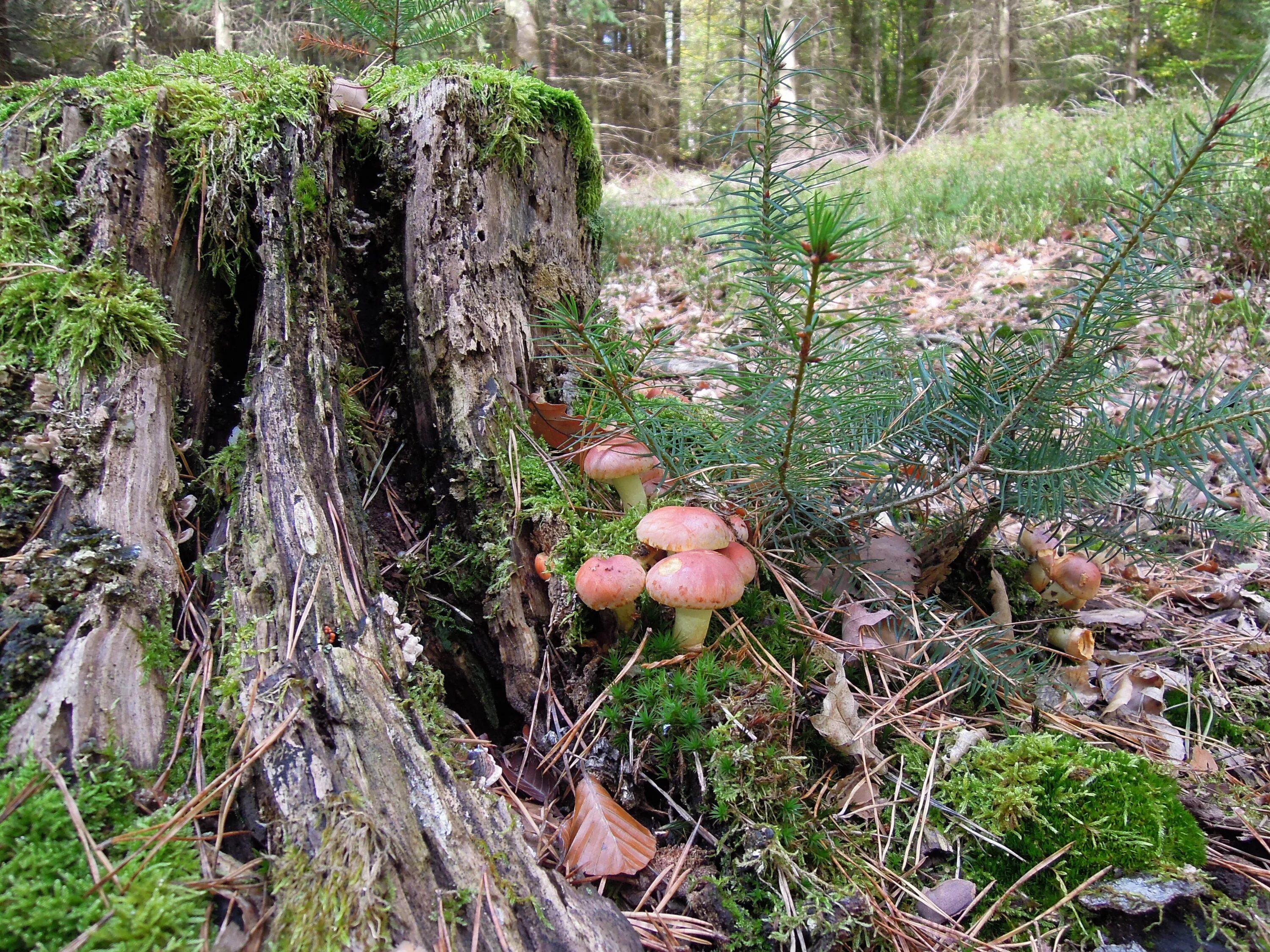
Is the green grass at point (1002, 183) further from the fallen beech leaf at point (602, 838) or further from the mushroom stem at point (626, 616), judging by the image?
the fallen beech leaf at point (602, 838)

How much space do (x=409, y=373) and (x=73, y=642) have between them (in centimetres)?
129

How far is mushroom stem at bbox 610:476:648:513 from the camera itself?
2.25 metres

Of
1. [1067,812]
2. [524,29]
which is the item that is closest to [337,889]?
[1067,812]

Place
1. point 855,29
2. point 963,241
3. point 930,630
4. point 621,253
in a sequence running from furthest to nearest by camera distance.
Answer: point 855,29 → point 621,253 → point 963,241 → point 930,630

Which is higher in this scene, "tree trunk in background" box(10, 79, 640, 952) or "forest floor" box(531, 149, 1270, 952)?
"tree trunk in background" box(10, 79, 640, 952)

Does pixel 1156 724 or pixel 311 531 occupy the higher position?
pixel 311 531

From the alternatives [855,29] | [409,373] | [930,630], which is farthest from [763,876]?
[855,29]

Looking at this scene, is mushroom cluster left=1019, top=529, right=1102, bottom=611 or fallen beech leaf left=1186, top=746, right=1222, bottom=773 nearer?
fallen beech leaf left=1186, top=746, right=1222, bottom=773

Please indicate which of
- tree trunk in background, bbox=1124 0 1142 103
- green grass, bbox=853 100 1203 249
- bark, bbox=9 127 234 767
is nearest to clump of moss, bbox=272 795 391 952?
bark, bbox=9 127 234 767

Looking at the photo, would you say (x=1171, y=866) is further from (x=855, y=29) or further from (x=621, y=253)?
(x=855, y=29)

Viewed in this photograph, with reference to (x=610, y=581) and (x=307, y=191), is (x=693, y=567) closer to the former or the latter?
(x=610, y=581)

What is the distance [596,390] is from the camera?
2.15 m

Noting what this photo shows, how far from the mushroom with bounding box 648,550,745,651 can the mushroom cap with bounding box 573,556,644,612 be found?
0.05 m

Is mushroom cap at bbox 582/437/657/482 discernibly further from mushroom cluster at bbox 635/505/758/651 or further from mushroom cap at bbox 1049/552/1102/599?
mushroom cap at bbox 1049/552/1102/599
